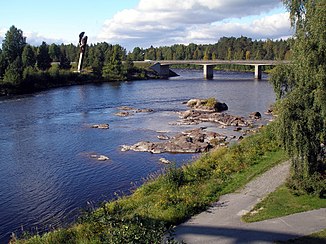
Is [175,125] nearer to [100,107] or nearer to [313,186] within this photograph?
[100,107]

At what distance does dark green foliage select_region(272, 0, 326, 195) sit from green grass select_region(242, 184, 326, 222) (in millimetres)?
494


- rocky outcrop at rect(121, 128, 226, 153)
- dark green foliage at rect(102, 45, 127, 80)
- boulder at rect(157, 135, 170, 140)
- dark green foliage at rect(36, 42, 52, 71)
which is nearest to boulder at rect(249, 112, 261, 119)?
rocky outcrop at rect(121, 128, 226, 153)

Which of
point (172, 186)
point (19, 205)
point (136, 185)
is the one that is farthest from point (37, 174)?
point (172, 186)

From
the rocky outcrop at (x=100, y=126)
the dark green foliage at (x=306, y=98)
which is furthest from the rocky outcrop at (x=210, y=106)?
the dark green foliage at (x=306, y=98)

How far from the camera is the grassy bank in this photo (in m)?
16.1

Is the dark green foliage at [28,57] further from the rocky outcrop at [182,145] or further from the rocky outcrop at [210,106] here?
the rocky outcrop at [182,145]

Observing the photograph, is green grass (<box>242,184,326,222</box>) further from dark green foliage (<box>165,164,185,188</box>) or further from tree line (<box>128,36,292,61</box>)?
tree line (<box>128,36,292,61</box>)

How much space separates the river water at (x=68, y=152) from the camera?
24344 mm

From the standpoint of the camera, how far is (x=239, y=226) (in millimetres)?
15898

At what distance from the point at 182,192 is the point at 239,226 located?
481 cm

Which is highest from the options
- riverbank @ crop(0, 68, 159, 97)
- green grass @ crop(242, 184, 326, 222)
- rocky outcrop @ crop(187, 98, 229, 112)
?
riverbank @ crop(0, 68, 159, 97)

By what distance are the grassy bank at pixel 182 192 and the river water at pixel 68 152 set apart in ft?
15.0

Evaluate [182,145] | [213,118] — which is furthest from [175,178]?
[213,118]

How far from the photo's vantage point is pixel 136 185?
2722 centimetres
